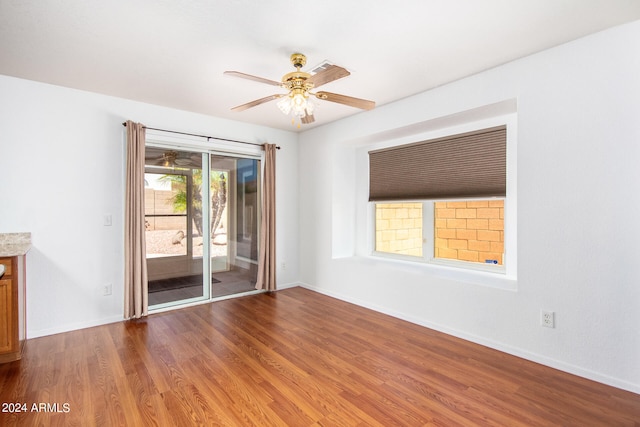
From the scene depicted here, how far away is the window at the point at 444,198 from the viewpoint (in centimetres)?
337

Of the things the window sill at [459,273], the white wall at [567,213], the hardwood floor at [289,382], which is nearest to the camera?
the hardwood floor at [289,382]

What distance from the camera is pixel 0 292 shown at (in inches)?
102

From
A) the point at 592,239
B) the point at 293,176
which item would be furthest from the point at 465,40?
the point at 293,176

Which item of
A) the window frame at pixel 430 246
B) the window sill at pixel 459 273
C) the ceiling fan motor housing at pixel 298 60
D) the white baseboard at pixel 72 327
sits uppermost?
the ceiling fan motor housing at pixel 298 60

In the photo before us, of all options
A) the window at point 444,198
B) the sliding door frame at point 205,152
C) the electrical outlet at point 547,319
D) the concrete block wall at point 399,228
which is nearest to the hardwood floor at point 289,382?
the electrical outlet at point 547,319

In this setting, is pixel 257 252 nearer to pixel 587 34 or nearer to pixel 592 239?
pixel 592 239

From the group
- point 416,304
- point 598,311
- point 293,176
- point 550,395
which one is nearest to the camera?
point 550,395

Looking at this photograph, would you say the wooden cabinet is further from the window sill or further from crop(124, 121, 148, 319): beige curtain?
the window sill

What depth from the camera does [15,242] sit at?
310 centimetres

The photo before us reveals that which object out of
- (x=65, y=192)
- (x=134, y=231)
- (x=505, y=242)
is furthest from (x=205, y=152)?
(x=505, y=242)

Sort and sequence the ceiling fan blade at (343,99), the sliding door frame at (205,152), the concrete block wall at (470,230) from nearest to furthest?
the ceiling fan blade at (343,99), the concrete block wall at (470,230), the sliding door frame at (205,152)

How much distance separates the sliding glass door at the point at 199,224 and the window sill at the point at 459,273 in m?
2.00

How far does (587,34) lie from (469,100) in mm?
933

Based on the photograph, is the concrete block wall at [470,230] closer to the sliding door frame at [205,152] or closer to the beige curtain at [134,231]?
the sliding door frame at [205,152]
